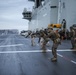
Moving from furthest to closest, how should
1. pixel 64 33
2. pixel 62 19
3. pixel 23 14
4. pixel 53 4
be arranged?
pixel 23 14
pixel 53 4
pixel 62 19
pixel 64 33

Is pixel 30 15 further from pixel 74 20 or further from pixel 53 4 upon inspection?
pixel 74 20

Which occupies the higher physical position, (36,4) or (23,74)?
(36,4)

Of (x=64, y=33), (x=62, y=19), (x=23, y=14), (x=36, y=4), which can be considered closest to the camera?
(x=64, y=33)

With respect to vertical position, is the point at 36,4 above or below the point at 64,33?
above

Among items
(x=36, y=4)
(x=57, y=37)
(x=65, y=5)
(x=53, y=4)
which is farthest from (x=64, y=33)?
(x=36, y=4)

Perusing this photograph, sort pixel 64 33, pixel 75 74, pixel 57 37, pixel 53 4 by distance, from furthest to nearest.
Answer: pixel 53 4
pixel 64 33
pixel 57 37
pixel 75 74

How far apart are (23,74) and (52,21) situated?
55.9 metres

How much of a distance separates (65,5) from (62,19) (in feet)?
11.1

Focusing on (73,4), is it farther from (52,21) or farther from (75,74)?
(75,74)

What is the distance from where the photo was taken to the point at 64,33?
144 feet

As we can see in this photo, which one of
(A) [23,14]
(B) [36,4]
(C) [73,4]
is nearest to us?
(C) [73,4]

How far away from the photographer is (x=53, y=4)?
6231cm

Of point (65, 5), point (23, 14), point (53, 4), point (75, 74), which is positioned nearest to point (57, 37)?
point (75, 74)

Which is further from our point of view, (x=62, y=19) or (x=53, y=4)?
(x=53, y=4)
